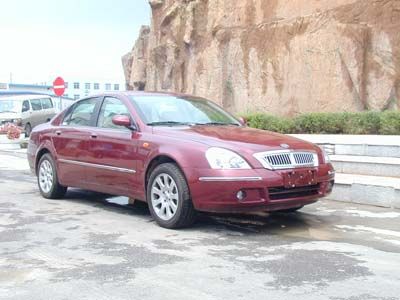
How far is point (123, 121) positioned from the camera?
281 inches

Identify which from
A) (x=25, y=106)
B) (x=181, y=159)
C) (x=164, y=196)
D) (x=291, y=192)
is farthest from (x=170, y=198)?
(x=25, y=106)

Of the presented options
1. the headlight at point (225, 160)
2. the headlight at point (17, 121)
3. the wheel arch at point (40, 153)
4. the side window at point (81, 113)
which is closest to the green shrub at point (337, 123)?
the side window at point (81, 113)

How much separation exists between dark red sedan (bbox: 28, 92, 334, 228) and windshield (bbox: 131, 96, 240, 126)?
1 cm

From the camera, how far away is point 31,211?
783 cm

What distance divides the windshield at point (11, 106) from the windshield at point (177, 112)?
809 inches

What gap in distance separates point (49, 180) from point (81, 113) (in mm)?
1164

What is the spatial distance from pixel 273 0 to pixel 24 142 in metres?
9.52

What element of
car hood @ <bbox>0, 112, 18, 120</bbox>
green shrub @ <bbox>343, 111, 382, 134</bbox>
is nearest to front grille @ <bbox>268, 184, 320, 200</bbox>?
green shrub @ <bbox>343, 111, 382, 134</bbox>

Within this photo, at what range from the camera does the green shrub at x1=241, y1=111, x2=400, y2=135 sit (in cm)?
1163

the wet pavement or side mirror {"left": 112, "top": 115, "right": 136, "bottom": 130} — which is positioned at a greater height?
side mirror {"left": 112, "top": 115, "right": 136, "bottom": 130}

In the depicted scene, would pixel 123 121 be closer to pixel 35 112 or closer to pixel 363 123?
pixel 363 123

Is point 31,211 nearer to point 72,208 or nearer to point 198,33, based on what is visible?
point 72,208

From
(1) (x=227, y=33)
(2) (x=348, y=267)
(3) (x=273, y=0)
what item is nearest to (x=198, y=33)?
(1) (x=227, y=33)

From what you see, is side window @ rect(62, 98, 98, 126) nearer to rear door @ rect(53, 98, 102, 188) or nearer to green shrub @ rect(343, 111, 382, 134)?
rear door @ rect(53, 98, 102, 188)
